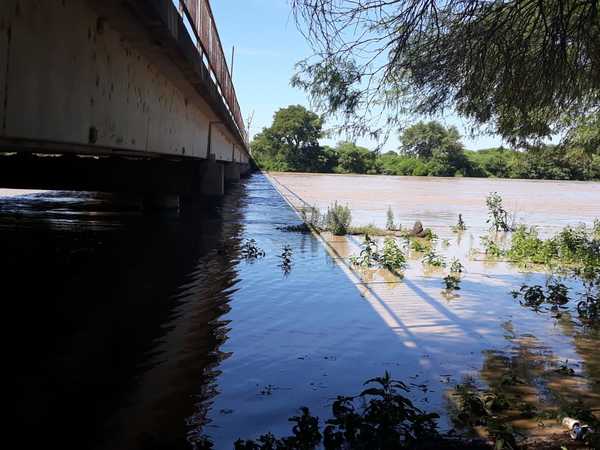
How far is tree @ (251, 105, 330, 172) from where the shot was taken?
9031cm

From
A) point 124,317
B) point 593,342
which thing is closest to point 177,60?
point 124,317

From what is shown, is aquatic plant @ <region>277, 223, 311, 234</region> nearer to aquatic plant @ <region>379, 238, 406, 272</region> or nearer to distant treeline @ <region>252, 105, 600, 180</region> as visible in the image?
aquatic plant @ <region>379, 238, 406, 272</region>

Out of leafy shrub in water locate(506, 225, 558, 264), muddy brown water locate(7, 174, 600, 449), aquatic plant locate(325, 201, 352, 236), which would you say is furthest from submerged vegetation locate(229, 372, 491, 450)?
aquatic plant locate(325, 201, 352, 236)

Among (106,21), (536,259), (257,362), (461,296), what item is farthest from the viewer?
(536,259)

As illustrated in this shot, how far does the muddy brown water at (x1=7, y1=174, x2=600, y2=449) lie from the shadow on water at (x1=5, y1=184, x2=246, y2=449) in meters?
0.02

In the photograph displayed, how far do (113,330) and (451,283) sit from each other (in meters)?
4.94

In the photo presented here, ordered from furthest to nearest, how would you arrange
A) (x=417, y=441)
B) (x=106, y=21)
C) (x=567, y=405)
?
(x=106, y=21) → (x=567, y=405) → (x=417, y=441)

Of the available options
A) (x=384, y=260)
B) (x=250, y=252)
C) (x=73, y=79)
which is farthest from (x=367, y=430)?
(x=250, y=252)

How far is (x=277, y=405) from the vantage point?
13.9ft

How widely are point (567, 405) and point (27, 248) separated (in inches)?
344

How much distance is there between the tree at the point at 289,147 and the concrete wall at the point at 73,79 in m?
78.2

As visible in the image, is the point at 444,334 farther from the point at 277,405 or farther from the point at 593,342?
the point at 277,405

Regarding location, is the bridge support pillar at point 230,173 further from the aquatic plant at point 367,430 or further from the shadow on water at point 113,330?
the aquatic plant at point 367,430

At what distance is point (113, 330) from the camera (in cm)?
588
